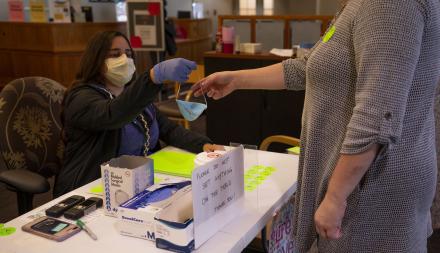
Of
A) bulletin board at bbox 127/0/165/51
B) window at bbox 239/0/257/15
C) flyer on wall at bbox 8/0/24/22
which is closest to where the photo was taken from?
bulletin board at bbox 127/0/165/51

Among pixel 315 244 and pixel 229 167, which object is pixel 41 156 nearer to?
pixel 229 167

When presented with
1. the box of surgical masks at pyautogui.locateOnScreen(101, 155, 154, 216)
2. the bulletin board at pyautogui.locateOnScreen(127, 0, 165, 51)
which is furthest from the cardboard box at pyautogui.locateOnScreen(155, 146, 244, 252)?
the bulletin board at pyautogui.locateOnScreen(127, 0, 165, 51)

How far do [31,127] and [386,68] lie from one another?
4.51 ft

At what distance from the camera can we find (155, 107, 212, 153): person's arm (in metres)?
1.81

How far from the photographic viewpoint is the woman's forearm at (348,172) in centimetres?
90

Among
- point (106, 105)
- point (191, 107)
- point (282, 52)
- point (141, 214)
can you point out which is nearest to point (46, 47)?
point (282, 52)

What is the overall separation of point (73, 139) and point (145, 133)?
0.27 metres

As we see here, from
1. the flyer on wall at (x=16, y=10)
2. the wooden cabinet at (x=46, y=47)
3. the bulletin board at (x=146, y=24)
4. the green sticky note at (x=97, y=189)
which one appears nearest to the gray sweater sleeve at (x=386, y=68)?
the green sticky note at (x=97, y=189)

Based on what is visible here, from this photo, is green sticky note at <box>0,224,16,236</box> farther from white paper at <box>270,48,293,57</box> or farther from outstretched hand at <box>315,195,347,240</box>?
white paper at <box>270,48,293,57</box>

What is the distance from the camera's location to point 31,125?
5.78 ft

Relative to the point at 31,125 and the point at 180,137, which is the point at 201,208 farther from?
the point at 31,125

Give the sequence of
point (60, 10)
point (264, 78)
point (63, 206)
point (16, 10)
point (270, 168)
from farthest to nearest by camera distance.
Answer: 1. point (16, 10)
2. point (60, 10)
3. point (270, 168)
4. point (264, 78)
5. point (63, 206)

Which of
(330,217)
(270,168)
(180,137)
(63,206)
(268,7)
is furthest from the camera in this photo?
(268,7)

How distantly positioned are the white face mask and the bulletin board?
9.08 feet
